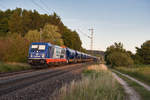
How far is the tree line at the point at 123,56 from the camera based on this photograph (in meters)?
44.3

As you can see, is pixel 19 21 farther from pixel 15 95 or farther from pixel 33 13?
pixel 15 95

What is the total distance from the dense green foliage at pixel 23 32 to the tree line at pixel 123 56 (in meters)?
14.5

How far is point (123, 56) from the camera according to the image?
144 ft

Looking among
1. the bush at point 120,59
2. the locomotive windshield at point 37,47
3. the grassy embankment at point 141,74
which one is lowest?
the grassy embankment at point 141,74

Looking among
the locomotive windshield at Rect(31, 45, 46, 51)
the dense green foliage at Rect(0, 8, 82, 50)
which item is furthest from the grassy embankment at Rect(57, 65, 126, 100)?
the dense green foliage at Rect(0, 8, 82, 50)

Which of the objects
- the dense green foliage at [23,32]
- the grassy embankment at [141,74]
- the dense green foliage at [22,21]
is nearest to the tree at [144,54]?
the dense green foliage at [23,32]

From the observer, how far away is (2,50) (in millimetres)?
23891

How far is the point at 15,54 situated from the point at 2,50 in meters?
2.10

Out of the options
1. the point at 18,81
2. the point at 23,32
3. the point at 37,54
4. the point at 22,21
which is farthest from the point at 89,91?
the point at 22,21

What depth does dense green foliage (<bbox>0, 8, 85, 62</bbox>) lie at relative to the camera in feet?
82.2

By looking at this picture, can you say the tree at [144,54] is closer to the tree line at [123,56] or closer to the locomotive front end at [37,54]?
the tree line at [123,56]

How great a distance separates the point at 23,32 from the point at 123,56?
145 feet

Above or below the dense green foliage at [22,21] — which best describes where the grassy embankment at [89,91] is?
below

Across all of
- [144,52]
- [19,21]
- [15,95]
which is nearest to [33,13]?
[19,21]
